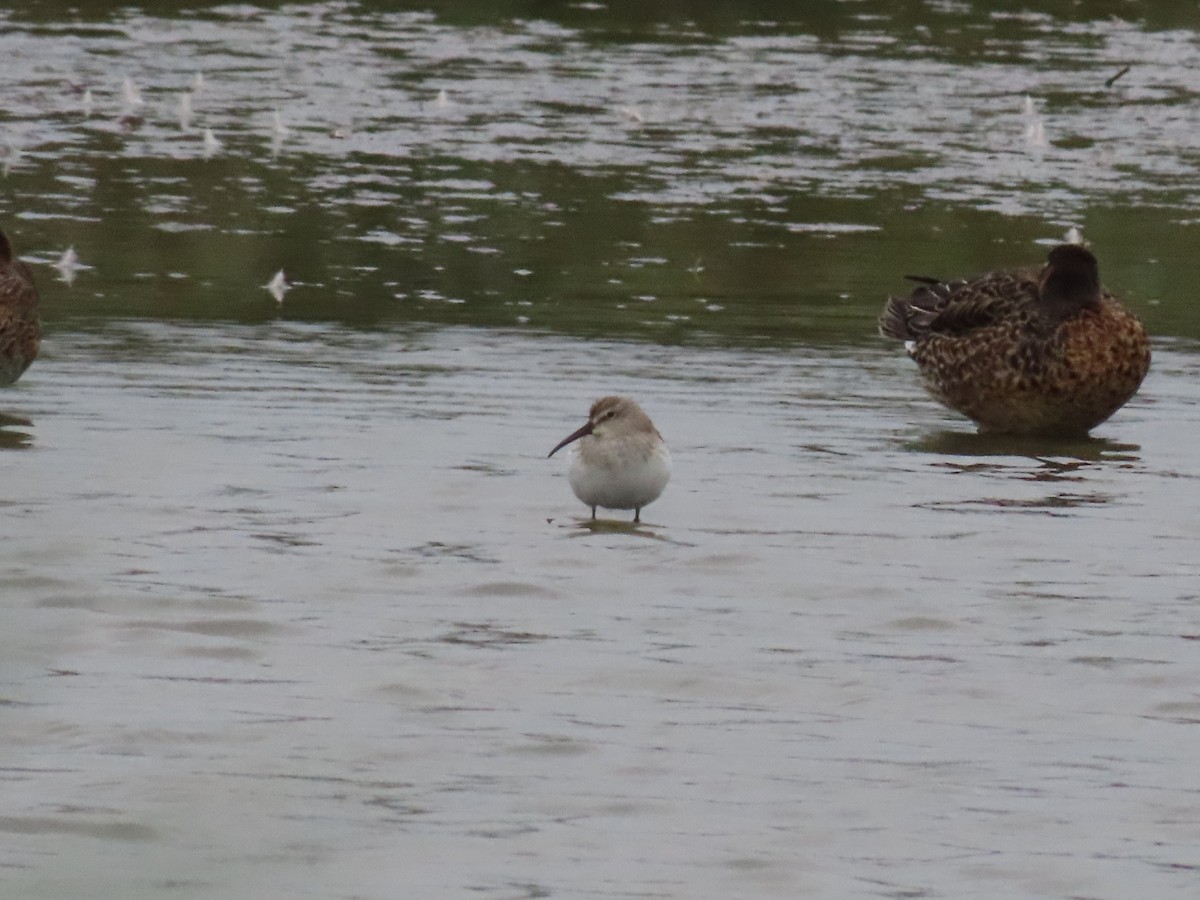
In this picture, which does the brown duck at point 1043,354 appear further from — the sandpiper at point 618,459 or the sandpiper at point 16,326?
the sandpiper at point 16,326

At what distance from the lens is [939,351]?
41.2 ft

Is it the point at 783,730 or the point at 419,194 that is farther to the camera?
the point at 419,194

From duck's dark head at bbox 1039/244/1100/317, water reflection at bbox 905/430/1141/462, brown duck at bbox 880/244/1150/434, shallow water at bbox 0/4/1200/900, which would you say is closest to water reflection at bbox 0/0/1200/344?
shallow water at bbox 0/4/1200/900

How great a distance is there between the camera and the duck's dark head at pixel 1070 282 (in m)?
12.2

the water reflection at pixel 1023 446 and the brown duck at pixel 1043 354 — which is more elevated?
the brown duck at pixel 1043 354

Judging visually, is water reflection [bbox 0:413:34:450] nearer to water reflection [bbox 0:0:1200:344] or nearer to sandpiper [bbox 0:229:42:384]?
sandpiper [bbox 0:229:42:384]

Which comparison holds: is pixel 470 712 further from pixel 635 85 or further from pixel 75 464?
pixel 635 85

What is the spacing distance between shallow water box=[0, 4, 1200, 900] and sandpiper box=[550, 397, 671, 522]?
16cm

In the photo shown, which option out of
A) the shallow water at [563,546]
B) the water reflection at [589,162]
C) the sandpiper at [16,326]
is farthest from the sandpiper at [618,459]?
the water reflection at [589,162]

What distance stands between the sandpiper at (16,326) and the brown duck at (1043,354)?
4.25 metres

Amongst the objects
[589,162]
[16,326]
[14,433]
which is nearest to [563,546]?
[14,433]

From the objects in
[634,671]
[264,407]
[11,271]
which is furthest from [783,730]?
[11,271]

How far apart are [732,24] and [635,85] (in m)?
6.07

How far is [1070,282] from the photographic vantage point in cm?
1223
